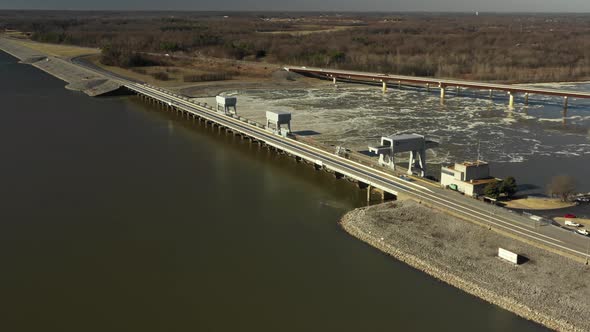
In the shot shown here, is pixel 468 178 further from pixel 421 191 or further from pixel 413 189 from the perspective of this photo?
pixel 413 189

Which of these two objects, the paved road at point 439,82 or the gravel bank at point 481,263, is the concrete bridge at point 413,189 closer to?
the gravel bank at point 481,263

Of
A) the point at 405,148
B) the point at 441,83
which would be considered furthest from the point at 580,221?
the point at 441,83

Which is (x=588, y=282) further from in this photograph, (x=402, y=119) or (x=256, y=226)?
(x=402, y=119)

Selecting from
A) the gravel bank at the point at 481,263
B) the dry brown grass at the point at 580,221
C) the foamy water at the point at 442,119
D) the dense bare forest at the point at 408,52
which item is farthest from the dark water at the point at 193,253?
the dense bare forest at the point at 408,52

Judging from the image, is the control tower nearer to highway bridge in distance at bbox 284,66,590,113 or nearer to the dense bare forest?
highway bridge in distance at bbox 284,66,590,113

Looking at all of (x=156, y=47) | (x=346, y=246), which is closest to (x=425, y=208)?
(x=346, y=246)

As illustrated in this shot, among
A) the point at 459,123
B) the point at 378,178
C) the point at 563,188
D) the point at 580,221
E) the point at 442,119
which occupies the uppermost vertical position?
the point at 442,119

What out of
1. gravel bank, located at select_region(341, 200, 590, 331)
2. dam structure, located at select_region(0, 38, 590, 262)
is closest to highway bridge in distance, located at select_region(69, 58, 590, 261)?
dam structure, located at select_region(0, 38, 590, 262)

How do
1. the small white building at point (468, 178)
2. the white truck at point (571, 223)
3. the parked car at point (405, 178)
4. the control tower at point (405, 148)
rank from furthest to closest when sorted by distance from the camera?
the control tower at point (405, 148) < the parked car at point (405, 178) < the small white building at point (468, 178) < the white truck at point (571, 223)

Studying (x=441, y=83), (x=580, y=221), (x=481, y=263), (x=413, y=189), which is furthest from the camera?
(x=441, y=83)
